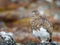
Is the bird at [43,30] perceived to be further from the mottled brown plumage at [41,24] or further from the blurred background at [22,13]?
the blurred background at [22,13]

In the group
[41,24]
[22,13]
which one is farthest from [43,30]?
[22,13]

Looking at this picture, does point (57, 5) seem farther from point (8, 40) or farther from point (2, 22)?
point (8, 40)

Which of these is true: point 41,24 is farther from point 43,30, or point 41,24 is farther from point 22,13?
point 22,13

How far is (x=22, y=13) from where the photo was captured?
513 centimetres

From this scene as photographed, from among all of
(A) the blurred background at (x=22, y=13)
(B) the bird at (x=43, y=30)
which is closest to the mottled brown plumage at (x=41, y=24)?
(B) the bird at (x=43, y=30)

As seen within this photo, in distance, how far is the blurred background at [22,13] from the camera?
500cm

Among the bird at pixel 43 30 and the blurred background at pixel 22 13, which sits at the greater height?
the blurred background at pixel 22 13

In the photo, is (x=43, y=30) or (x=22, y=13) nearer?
(x=43, y=30)

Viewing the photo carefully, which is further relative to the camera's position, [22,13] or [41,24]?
[22,13]

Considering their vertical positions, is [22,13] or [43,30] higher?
[22,13]

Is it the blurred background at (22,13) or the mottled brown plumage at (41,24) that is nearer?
the mottled brown plumage at (41,24)

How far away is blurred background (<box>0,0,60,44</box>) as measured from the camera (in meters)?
5.00

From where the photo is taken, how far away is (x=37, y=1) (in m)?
5.24

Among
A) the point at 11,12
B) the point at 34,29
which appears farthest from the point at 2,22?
the point at 34,29
